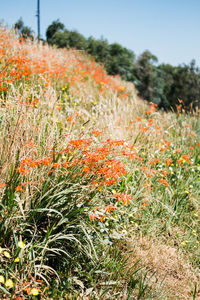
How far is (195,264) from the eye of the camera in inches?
101

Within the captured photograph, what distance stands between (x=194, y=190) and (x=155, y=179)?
0.66 metres

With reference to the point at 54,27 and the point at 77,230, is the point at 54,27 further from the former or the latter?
the point at 77,230

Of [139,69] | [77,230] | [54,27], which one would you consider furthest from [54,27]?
[77,230]

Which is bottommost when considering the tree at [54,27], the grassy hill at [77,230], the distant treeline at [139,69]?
the grassy hill at [77,230]

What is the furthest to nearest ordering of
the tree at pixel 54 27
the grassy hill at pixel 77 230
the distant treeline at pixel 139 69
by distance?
the tree at pixel 54 27 → the distant treeline at pixel 139 69 → the grassy hill at pixel 77 230

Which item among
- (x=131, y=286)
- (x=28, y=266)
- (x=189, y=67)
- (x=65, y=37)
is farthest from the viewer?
(x=189, y=67)

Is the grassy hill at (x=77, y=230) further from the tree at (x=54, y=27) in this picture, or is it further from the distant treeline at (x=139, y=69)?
the tree at (x=54, y=27)

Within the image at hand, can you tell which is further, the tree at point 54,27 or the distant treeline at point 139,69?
the tree at point 54,27

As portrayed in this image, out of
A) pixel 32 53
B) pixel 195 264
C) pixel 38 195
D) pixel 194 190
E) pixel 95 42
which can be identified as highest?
pixel 95 42

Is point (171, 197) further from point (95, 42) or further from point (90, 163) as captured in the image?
point (95, 42)

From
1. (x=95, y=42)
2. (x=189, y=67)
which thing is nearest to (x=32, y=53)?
(x=95, y=42)

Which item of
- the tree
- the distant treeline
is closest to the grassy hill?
the distant treeline

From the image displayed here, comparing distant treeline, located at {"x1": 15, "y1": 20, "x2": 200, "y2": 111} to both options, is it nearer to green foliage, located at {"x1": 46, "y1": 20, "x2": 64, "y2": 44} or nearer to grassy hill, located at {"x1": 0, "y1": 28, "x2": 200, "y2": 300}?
green foliage, located at {"x1": 46, "y1": 20, "x2": 64, "y2": 44}

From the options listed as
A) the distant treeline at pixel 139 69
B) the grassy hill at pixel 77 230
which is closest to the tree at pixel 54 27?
the distant treeline at pixel 139 69
